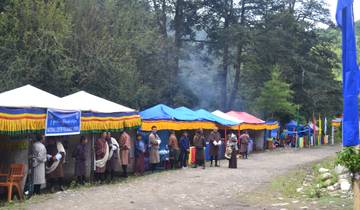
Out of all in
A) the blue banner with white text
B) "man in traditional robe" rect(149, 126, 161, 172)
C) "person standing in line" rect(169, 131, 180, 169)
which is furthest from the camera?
"person standing in line" rect(169, 131, 180, 169)

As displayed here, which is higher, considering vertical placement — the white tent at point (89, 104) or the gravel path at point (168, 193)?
the white tent at point (89, 104)

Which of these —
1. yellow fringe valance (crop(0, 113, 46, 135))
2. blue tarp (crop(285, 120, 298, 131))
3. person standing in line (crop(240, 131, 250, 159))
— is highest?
yellow fringe valance (crop(0, 113, 46, 135))

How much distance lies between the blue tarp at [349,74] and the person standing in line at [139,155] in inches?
382

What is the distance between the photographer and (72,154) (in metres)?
15.3

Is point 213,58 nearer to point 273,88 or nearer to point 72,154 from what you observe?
point 273,88

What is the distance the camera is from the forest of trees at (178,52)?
87.4 ft

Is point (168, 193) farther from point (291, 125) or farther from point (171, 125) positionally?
point (291, 125)

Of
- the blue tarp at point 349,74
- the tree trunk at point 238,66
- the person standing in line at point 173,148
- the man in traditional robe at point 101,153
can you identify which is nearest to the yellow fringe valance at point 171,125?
the person standing in line at point 173,148

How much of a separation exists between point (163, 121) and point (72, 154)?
6.72 m

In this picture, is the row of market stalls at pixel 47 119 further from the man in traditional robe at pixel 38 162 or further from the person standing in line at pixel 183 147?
the person standing in line at pixel 183 147

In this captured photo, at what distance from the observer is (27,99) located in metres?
13.2

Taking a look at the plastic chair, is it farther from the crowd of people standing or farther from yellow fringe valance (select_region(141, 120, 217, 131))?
yellow fringe valance (select_region(141, 120, 217, 131))

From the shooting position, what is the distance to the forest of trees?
26625 millimetres

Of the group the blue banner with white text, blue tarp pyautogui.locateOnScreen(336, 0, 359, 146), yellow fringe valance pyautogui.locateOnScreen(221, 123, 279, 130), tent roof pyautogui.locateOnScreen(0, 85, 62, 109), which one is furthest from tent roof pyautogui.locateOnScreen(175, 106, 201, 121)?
blue tarp pyautogui.locateOnScreen(336, 0, 359, 146)
